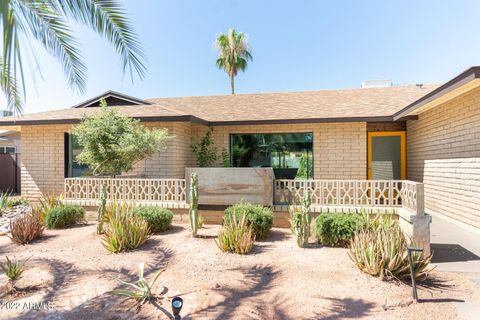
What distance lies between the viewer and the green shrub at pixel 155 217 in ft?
23.8

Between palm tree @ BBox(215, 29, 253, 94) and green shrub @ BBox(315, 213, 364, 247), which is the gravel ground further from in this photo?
palm tree @ BBox(215, 29, 253, 94)

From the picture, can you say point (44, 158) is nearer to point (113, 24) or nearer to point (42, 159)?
point (42, 159)

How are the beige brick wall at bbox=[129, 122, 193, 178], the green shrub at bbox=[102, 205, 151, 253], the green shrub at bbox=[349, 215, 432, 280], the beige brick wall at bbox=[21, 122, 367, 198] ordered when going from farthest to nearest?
the beige brick wall at bbox=[21, 122, 367, 198] < the beige brick wall at bbox=[129, 122, 193, 178] < the green shrub at bbox=[102, 205, 151, 253] < the green shrub at bbox=[349, 215, 432, 280]

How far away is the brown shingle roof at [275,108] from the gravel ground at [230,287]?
528 centimetres

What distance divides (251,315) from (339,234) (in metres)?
3.17

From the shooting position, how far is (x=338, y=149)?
11023mm

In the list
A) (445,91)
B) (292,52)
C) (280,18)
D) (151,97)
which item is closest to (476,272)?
(445,91)

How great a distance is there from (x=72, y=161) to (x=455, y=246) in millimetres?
13112

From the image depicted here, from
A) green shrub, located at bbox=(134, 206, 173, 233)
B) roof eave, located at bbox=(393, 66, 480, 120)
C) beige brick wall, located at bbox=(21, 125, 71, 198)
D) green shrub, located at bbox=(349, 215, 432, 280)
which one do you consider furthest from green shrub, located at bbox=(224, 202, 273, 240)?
beige brick wall, located at bbox=(21, 125, 71, 198)

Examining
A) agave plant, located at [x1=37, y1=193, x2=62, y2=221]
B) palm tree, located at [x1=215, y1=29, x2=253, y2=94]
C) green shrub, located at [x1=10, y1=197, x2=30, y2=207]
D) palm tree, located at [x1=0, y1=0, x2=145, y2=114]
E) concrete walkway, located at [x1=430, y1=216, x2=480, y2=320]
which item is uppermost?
palm tree, located at [x1=215, y1=29, x2=253, y2=94]

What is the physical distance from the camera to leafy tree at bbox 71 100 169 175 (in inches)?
302

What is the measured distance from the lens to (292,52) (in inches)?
799

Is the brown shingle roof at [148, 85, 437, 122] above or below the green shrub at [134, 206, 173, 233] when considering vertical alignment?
above

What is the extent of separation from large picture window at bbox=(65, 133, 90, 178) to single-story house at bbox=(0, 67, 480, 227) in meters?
0.04
